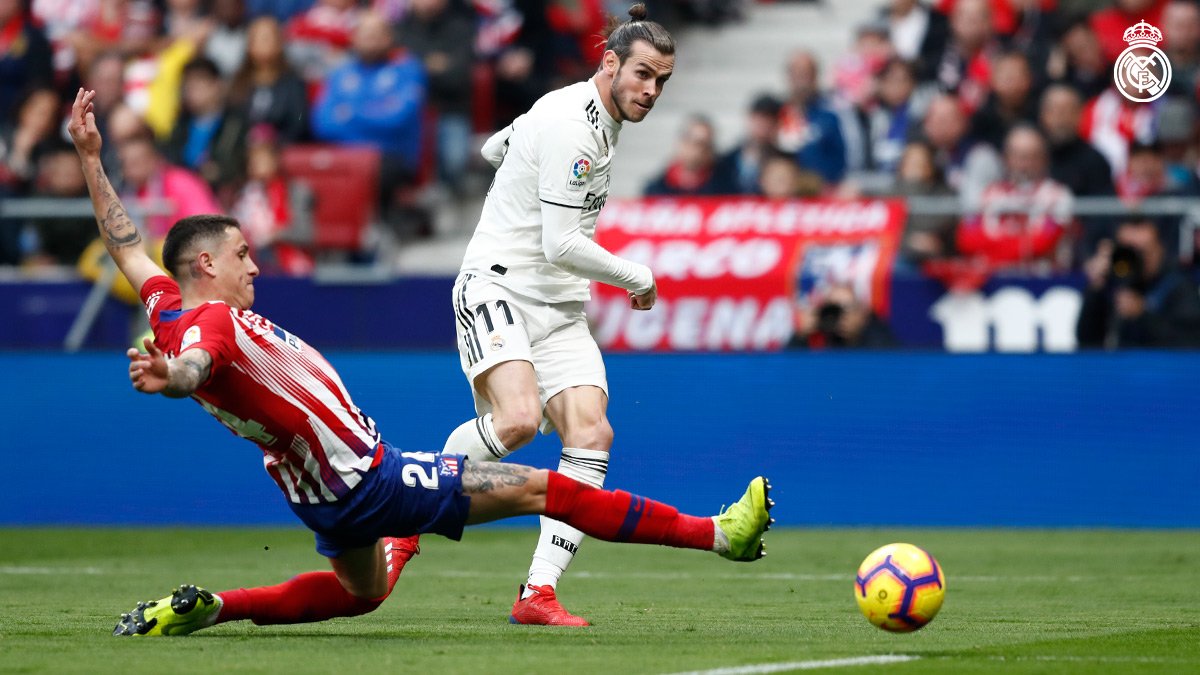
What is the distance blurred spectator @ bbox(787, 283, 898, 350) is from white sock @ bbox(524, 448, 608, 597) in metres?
6.04

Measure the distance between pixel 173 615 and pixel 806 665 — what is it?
2.40 m

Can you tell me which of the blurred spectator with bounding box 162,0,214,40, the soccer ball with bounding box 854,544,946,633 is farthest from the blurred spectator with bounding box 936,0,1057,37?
the soccer ball with bounding box 854,544,946,633

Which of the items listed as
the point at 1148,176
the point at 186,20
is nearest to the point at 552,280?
the point at 1148,176

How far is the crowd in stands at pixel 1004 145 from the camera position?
13.3 meters

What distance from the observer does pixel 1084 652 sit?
627 centimetres

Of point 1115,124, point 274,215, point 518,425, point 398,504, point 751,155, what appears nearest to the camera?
Answer: point 398,504

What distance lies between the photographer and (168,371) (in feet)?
18.7

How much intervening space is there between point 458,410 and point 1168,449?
488 centimetres

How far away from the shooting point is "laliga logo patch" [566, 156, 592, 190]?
751 centimetres

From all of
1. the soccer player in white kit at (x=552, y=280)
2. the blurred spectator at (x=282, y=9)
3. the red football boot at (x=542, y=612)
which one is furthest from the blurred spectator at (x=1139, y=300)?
the blurred spectator at (x=282, y=9)

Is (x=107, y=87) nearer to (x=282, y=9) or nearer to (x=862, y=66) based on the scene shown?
(x=282, y=9)

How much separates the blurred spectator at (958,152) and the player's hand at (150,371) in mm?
10145

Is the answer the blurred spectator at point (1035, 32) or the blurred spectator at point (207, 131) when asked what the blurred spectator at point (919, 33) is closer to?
the blurred spectator at point (1035, 32)

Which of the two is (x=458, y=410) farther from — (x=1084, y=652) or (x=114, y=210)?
(x=1084, y=652)
